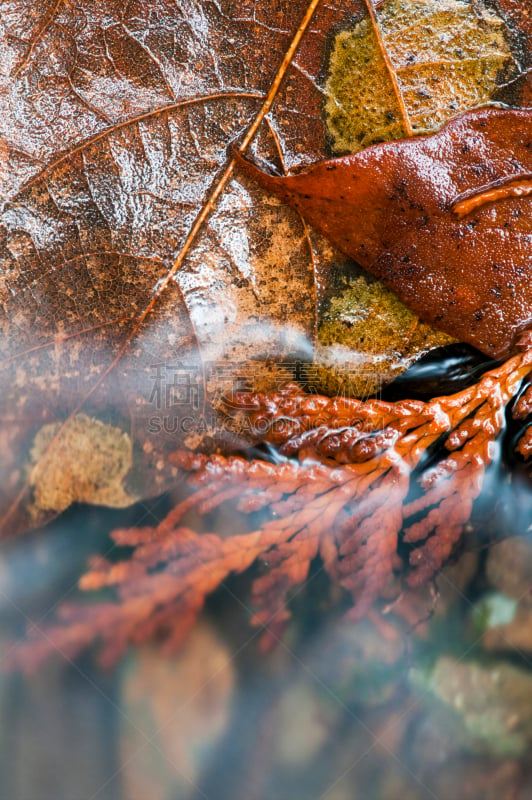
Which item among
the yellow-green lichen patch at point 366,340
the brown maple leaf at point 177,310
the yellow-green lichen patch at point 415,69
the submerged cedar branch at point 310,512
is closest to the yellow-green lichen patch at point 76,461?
the brown maple leaf at point 177,310

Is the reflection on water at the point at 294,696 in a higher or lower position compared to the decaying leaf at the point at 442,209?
lower

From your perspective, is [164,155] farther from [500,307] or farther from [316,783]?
[316,783]

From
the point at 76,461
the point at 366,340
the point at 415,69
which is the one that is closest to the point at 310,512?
the point at 366,340

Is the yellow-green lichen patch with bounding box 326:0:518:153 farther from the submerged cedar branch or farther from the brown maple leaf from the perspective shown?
the submerged cedar branch

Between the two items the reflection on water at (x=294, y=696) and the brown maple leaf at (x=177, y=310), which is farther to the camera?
the reflection on water at (x=294, y=696)

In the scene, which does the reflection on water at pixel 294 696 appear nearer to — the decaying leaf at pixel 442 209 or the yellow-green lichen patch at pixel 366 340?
the yellow-green lichen patch at pixel 366 340

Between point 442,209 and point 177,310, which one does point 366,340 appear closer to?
point 442,209
